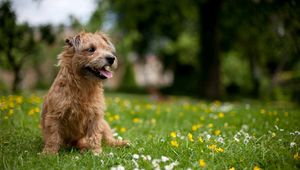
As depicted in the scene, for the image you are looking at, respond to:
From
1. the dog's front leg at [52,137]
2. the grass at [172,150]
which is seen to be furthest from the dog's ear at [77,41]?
the grass at [172,150]

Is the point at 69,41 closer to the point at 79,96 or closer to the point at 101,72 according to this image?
the point at 101,72

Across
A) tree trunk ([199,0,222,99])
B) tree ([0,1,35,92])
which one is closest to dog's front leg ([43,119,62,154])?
tree ([0,1,35,92])

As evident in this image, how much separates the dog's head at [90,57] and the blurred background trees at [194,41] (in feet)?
2.08

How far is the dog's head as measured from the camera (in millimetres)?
6016

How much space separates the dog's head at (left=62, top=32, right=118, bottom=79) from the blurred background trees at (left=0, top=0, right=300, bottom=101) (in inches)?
25.0

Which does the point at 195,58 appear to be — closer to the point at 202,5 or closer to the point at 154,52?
the point at 154,52

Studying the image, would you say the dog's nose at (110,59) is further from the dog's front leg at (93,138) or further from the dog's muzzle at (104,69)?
the dog's front leg at (93,138)

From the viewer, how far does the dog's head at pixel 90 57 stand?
6.02m

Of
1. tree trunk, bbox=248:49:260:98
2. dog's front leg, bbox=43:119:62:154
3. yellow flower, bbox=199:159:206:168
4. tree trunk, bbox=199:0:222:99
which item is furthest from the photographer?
tree trunk, bbox=248:49:260:98

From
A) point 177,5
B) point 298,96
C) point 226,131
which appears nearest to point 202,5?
point 177,5

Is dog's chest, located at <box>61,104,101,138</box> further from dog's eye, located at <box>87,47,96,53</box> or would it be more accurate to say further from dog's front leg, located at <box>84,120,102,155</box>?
dog's eye, located at <box>87,47,96,53</box>

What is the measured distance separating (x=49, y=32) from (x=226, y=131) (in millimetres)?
7914

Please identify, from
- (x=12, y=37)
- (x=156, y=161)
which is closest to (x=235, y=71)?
(x=12, y=37)

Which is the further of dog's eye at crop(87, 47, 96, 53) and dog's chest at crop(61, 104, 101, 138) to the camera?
dog's eye at crop(87, 47, 96, 53)
